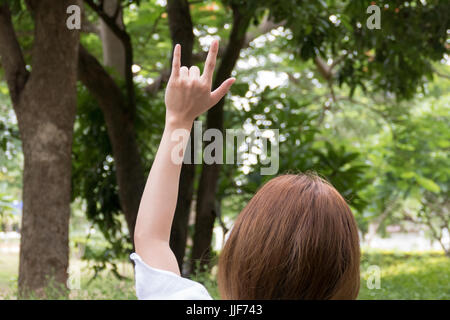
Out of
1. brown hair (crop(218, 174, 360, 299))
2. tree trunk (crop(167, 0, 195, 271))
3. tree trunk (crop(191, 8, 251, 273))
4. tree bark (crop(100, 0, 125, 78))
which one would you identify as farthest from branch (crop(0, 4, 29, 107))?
brown hair (crop(218, 174, 360, 299))

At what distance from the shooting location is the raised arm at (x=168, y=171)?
1177mm

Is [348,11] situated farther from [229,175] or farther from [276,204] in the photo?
[276,204]

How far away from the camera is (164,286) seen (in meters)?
1.06

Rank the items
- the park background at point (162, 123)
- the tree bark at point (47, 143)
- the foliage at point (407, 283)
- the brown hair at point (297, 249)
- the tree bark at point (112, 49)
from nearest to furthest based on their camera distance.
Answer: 1. the brown hair at point (297, 249)
2. the tree bark at point (47, 143)
3. the park background at point (162, 123)
4. the foliage at point (407, 283)
5. the tree bark at point (112, 49)

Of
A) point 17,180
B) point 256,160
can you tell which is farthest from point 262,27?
point 17,180

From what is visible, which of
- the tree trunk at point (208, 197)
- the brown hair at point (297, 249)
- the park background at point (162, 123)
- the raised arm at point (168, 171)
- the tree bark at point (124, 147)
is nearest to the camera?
the brown hair at point (297, 249)

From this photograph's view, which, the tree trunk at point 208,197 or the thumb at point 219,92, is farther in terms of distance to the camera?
the tree trunk at point 208,197

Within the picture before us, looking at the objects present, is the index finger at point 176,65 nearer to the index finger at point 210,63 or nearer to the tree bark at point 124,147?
the index finger at point 210,63

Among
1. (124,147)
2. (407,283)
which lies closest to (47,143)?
(124,147)

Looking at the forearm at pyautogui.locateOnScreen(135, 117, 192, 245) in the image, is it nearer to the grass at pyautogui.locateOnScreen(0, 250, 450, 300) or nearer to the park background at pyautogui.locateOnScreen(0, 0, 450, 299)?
the park background at pyautogui.locateOnScreen(0, 0, 450, 299)

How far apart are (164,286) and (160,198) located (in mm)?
187

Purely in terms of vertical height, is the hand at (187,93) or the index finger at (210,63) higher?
the index finger at (210,63)

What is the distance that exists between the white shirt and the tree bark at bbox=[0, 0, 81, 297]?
3635 millimetres

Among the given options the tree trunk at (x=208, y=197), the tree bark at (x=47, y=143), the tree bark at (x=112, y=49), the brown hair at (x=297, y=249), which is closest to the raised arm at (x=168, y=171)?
the brown hair at (x=297, y=249)
